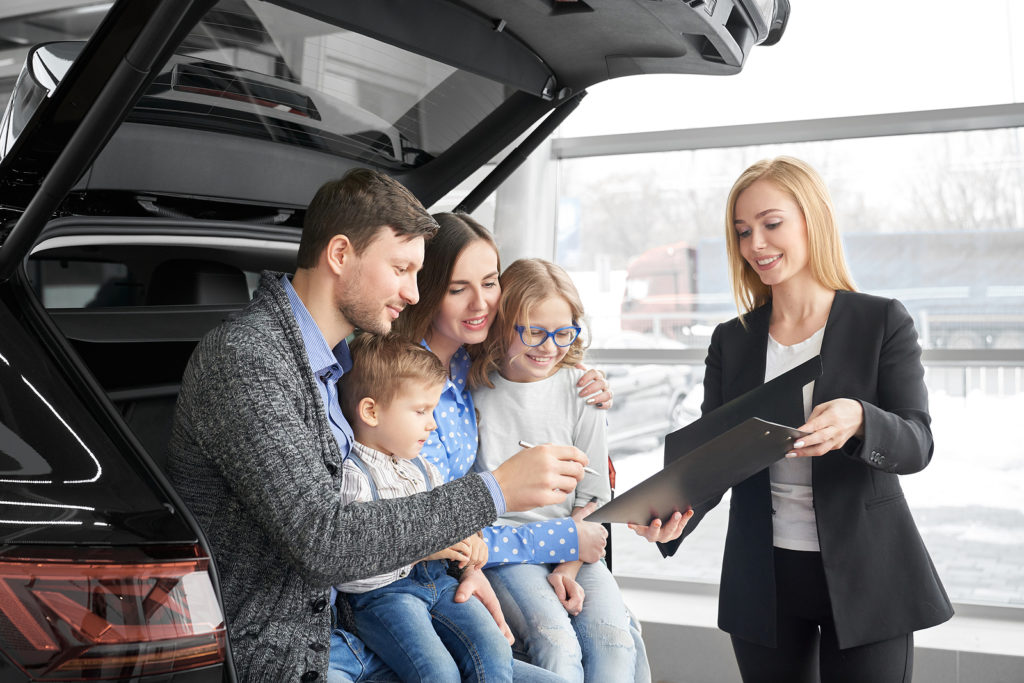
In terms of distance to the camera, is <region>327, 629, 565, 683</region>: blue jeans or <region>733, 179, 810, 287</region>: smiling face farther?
<region>733, 179, 810, 287</region>: smiling face

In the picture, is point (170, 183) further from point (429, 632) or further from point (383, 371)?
point (429, 632)

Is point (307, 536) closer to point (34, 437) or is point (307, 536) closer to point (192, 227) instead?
point (34, 437)

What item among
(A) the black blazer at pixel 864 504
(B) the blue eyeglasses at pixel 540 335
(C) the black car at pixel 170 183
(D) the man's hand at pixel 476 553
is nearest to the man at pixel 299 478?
(C) the black car at pixel 170 183

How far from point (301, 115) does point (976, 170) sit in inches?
131

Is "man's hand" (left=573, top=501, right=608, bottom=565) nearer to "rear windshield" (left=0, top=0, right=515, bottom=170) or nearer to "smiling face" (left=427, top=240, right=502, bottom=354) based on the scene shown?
"smiling face" (left=427, top=240, right=502, bottom=354)

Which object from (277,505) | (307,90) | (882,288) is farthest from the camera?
(882,288)

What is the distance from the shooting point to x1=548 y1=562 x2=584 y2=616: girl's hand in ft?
5.72

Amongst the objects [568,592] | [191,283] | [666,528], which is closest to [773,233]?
[666,528]

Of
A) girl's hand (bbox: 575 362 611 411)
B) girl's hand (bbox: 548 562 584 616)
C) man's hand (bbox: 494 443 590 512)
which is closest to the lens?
man's hand (bbox: 494 443 590 512)

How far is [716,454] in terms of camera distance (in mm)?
1462

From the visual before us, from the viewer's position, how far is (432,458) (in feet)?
5.81

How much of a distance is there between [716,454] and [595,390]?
0.54 meters

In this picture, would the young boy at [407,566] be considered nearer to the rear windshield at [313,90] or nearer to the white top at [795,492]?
the rear windshield at [313,90]

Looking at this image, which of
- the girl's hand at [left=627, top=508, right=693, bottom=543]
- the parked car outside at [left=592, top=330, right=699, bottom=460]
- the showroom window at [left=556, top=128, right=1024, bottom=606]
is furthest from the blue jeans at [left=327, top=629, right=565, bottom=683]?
the parked car outside at [left=592, top=330, right=699, bottom=460]
